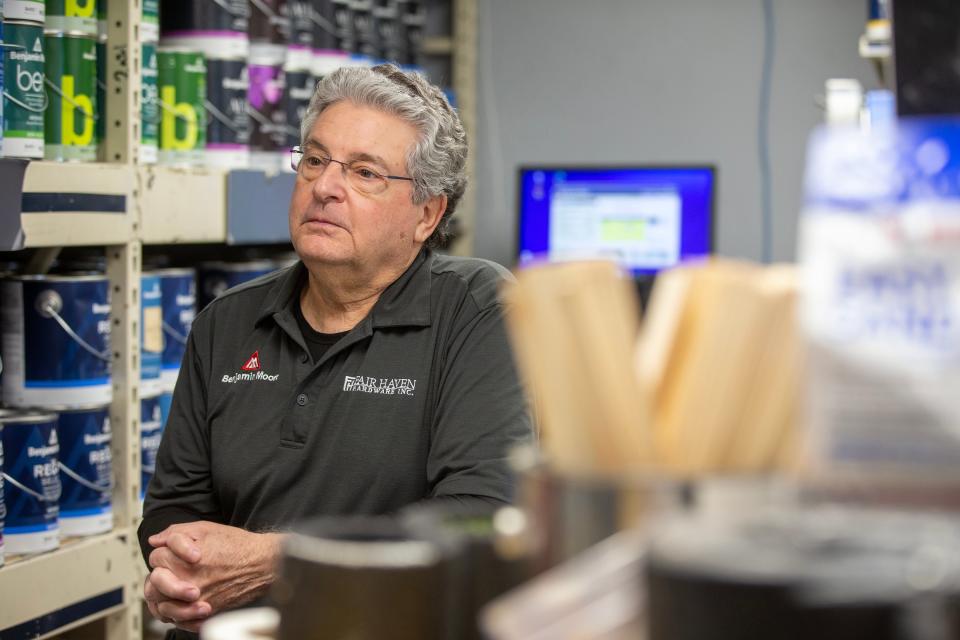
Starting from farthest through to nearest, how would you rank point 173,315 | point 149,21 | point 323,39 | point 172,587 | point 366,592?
1. point 323,39
2. point 173,315
3. point 149,21
4. point 172,587
5. point 366,592

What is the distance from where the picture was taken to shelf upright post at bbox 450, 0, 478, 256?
4.30 metres

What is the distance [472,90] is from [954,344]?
3.84 m

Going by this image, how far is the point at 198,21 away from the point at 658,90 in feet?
6.24

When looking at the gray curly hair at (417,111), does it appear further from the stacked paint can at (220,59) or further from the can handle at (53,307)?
the stacked paint can at (220,59)

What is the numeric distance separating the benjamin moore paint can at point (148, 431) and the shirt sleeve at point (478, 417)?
3.13 feet

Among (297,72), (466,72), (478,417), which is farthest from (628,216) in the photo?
(478,417)

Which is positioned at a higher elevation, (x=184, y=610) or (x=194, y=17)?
(x=194, y=17)

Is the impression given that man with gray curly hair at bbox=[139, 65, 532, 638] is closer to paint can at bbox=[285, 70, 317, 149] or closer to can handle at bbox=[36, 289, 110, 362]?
can handle at bbox=[36, 289, 110, 362]

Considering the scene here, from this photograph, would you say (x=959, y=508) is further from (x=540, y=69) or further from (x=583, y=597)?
(x=540, y=69)

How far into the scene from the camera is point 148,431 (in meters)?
2.57

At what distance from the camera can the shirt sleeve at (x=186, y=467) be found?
74.8 inches

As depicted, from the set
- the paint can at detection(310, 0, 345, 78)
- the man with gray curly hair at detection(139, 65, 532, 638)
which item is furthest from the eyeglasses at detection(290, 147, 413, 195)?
the paint can at detection(310, 0, 345, 78)

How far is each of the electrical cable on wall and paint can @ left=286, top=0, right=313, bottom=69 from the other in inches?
62.7

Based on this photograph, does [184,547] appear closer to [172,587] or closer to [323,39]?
[172,587]
